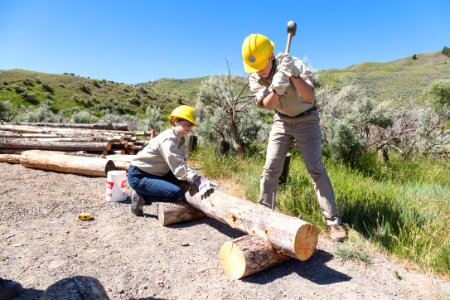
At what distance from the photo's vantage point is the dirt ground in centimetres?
314

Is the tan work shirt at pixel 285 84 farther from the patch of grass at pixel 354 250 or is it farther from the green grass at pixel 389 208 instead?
the patch of grass at pixel 354 250

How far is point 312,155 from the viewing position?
160 inches

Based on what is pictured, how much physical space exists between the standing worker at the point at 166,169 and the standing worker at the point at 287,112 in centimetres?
88

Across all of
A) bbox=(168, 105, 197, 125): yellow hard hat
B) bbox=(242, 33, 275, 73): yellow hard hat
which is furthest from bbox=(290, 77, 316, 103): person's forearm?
bbox=(168, 105, 197, 125): yellow hard hat

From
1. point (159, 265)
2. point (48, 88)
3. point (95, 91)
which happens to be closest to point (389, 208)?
point (159, 265)

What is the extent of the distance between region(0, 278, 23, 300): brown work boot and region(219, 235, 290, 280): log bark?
1.78m

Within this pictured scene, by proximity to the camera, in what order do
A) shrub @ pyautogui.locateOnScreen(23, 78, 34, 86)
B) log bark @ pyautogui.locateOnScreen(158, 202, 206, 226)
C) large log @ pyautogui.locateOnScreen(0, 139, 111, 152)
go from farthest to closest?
shrub @ pyautogui.locateOnScreen(23, 78, 34, 86) < large log @ pyautogui.locateOnScreen(0, 139, 111, 152) < log bark @ pyautogui.locateOnScreen(158, 202, 206, 226)

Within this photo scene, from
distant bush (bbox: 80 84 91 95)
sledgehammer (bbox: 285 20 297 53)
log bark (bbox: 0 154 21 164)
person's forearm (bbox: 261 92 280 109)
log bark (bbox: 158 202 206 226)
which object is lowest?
log bark (bbox: 158 202 206 226)

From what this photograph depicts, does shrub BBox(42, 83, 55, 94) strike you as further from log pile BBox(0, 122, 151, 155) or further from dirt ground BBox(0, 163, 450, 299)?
dirt ground BBox(0, 163, 450, 299)

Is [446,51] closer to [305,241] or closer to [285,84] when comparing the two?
[285,84]

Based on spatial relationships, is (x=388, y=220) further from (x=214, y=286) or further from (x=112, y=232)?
(x=112, y=232)

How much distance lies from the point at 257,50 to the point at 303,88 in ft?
2.04

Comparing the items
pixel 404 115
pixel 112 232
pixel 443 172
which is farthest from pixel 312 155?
pixel 404 115

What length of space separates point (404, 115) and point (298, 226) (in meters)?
7.60
